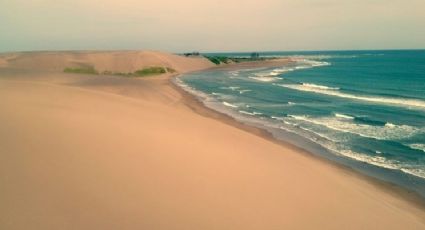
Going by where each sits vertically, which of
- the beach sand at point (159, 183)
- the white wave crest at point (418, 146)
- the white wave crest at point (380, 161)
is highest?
the beach sand at point (159, 183)

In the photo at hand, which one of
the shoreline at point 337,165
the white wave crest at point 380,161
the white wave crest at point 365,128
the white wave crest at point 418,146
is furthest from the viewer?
the white wave crest at point 365,128

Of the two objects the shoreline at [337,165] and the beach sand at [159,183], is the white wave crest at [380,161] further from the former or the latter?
the beach sand at [159,183]

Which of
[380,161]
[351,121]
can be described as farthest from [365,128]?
[380,161]

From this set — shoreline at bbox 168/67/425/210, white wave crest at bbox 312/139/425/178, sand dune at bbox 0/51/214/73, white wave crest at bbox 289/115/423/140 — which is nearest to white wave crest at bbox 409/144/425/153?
white wave crest at bbox 289/115/423/140

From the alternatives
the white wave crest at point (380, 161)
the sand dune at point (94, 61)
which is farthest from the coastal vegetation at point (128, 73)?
the white wave crest at point (380, 161)

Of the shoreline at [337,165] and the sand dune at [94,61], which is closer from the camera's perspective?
the shoreline at [337,165]

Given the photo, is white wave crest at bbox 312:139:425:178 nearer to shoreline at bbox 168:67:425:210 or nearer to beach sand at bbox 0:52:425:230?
shoreline at bbox 168:67:425:210

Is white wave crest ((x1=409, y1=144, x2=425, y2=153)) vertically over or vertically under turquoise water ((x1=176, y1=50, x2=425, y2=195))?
over

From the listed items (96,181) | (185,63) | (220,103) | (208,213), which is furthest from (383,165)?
(185,63)

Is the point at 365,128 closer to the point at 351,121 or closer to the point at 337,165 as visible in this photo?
the point at 351,121

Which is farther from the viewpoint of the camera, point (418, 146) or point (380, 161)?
point (418, 146)
